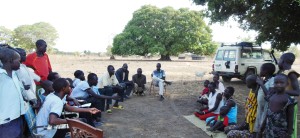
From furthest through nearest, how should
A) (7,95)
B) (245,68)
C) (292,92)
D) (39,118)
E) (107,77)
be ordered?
(245,68), (107,77), (292,92), (39,118), (7,95)

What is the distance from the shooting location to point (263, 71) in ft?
14.2

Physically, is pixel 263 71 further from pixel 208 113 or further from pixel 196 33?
pixel 196 33

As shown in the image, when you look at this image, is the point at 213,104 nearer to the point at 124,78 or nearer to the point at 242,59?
the point at 124,78

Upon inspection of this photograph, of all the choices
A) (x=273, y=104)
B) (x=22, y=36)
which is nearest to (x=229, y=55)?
(x=273, y=104)

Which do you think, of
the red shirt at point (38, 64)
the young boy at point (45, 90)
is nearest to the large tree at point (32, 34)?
the red shirt at point (38, 64)

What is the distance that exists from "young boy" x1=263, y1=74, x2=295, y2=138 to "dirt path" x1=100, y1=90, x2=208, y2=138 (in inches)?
86.5

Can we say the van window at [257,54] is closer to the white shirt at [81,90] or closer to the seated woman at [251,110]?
the seated woman at [251,110]

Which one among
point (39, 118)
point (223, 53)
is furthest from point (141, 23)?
point (39, 118)

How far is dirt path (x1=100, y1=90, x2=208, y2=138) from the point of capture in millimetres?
5785

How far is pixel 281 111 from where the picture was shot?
354 cm

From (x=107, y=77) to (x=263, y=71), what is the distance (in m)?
4.91

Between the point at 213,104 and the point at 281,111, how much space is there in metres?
3.15

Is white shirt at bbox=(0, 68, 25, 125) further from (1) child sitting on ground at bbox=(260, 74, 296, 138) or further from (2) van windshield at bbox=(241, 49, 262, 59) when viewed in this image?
(2) van windshield at bbox=(241, 49, 262, 59)

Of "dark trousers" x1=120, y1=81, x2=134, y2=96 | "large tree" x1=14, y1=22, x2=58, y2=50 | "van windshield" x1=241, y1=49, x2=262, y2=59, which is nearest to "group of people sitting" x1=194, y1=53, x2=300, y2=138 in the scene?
"dark trousers" x1=120, y1=81, x2=134, y2=96
